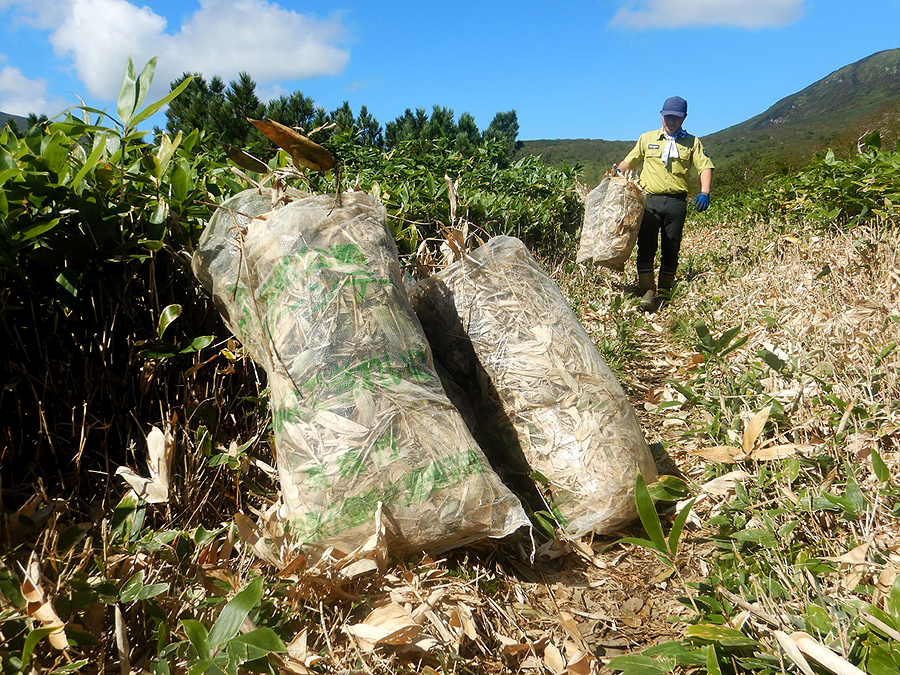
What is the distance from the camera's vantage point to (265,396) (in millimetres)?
2398

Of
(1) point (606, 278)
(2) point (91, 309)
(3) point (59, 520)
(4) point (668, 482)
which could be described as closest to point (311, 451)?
(3) point (59, 520)

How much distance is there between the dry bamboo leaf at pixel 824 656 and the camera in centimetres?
118

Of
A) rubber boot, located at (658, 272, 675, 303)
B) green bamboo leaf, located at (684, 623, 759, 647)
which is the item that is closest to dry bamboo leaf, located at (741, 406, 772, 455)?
green bamboo leaf, located at (684, 623, 759, 647)

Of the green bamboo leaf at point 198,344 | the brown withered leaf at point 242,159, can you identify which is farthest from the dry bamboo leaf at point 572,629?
the brown withered leaf at point 242,159

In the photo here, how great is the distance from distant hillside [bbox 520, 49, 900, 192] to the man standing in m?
1.77

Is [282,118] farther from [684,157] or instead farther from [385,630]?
[385,630]

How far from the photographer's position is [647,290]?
5977 millimetres

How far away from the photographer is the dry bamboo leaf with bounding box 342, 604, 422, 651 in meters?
1.62

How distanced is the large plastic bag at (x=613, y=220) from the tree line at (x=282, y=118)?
3.91m

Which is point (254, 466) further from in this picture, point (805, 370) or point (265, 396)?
point (805, 370)

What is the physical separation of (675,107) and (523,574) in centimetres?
495

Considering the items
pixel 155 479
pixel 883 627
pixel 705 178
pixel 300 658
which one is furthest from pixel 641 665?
pixel 705 178

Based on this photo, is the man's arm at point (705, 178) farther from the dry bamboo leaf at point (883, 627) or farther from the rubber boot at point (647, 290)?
the dry bamboo leaf at point (883, 627)

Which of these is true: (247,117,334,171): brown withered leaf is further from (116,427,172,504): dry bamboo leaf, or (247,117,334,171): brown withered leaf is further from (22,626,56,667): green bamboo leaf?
(22,626,56,667): green bamboo leaf
